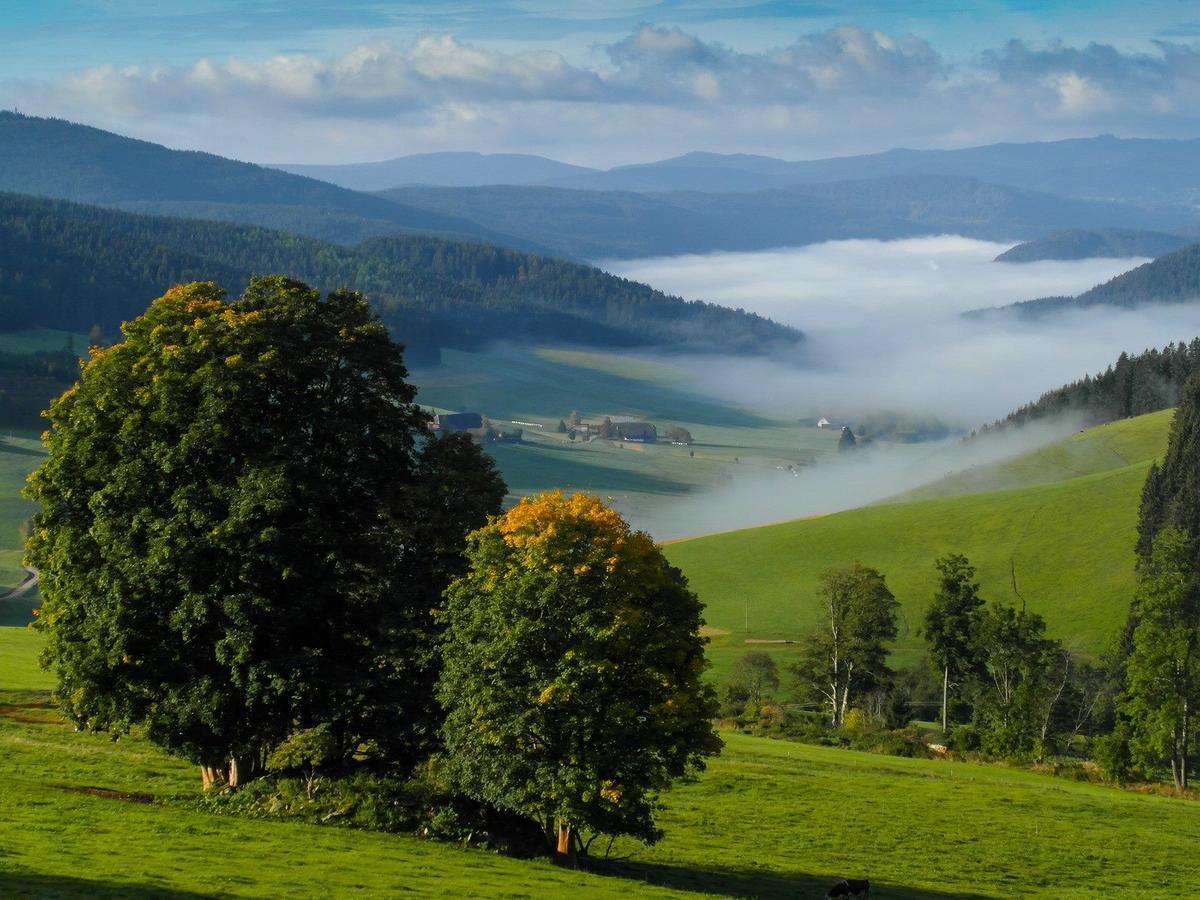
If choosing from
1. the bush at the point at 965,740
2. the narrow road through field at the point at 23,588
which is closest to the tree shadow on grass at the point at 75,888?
the bush at the point at 965,740

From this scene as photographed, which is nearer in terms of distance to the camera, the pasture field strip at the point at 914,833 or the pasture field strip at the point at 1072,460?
the pasture field strip at the point at 914,833

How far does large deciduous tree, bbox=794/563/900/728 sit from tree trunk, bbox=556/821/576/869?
2188 inches

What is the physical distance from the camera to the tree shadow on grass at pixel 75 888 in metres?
24.9

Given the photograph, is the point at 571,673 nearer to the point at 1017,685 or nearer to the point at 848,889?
the point at 848,889

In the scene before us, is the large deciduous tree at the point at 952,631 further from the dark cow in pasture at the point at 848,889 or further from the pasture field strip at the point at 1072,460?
the pasture field strip at the point at 1072,460

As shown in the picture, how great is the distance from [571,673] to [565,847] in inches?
214

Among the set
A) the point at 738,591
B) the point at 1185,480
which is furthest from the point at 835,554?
the point at 1185,480

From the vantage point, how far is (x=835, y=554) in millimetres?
146000

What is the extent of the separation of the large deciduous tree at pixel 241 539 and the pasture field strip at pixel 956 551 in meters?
85.5

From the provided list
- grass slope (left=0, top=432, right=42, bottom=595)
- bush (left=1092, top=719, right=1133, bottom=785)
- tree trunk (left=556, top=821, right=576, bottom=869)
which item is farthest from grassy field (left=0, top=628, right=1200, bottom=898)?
grass slope (left=0, top=432, right=42, bottom=595)

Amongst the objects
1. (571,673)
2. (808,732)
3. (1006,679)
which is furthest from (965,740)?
(571,673)

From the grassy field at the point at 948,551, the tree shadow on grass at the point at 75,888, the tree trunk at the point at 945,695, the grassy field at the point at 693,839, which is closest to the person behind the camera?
the tree shadow on grass at the point at 75,888

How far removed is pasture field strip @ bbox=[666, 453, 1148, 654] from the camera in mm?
123562

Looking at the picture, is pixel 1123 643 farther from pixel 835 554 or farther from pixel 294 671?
pixel 294 671
